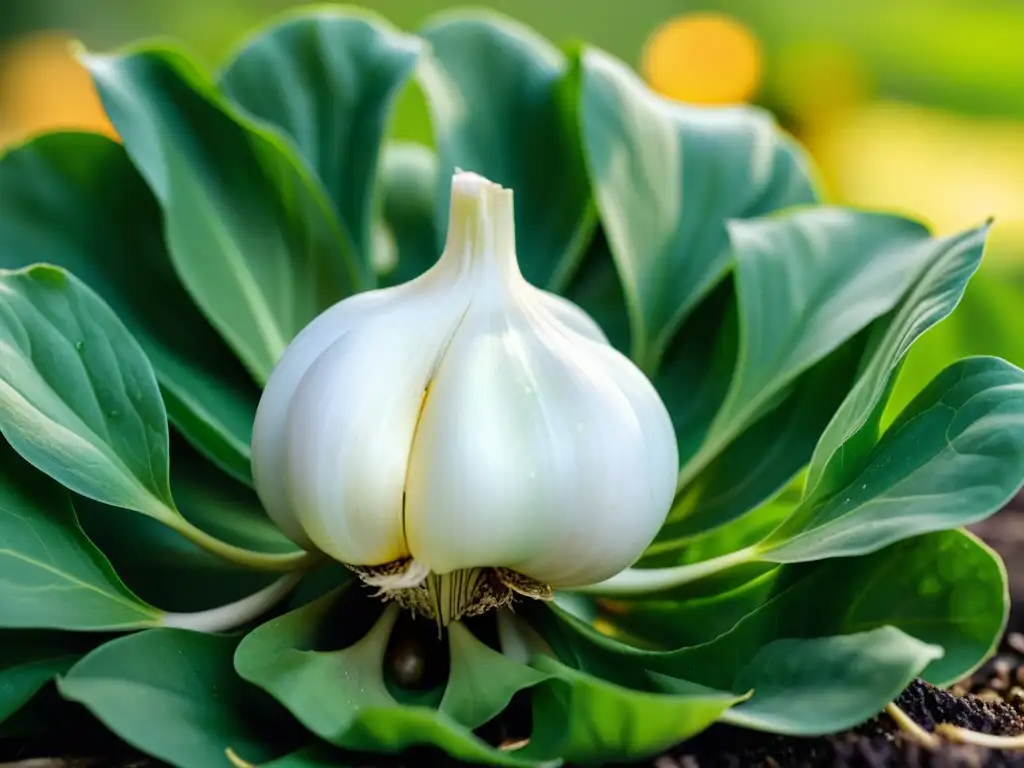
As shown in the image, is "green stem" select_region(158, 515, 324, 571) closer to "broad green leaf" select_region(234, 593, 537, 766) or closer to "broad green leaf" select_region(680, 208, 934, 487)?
"broad green leaf" select_region(234, 593, 537, 766)

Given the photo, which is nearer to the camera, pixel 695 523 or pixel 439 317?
pixel 439 317

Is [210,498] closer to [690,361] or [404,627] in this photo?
[404,627]

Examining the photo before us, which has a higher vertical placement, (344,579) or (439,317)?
(439,317)

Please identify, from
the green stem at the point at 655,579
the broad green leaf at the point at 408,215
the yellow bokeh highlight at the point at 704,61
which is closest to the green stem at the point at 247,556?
the green stem at the point at 655,579

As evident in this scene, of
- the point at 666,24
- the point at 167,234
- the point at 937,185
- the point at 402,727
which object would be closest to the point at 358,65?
the point at 167,234

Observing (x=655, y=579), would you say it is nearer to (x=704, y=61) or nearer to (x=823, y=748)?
(x=823, y=748)

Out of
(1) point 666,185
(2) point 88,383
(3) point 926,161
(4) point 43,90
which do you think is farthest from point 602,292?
(4) point 43,90

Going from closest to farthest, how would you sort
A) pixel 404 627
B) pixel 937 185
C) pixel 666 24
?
pixel 404 627 < pixel 937 185 < pixel 666 24
